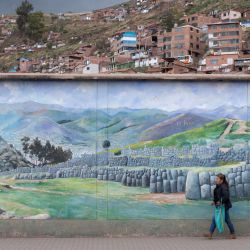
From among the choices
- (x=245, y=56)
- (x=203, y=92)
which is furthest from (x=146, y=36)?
(x=203, y=92)

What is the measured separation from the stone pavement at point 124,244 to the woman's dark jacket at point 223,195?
1.99ft

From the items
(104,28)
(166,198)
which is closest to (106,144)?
(166,198)

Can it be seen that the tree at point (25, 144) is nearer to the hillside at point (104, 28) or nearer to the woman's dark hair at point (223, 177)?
the woman's dark hair at point (223, 177)

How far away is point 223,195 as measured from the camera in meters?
10.5

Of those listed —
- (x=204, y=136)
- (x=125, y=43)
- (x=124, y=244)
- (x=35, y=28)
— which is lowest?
(x=124, y=244)

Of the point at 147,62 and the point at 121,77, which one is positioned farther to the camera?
the point at 147,62

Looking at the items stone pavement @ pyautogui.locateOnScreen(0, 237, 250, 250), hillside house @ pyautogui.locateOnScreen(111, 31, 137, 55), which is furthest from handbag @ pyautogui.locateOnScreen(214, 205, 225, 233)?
hillside house @ pyautogui.locateOnScreen(111, 31, 137, 55)

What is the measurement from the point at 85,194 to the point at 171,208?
1465mm

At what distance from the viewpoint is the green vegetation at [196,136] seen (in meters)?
11.1

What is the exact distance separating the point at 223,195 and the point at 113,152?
1965mm

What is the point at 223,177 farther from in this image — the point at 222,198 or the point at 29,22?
the point at 29,22

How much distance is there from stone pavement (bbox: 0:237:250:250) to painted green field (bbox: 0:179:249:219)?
446 millimetres

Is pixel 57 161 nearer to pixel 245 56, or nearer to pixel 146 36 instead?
pixel 245 56

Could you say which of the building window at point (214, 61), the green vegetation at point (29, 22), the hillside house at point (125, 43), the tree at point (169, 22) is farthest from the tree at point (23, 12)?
the building window at point (214, 61)
